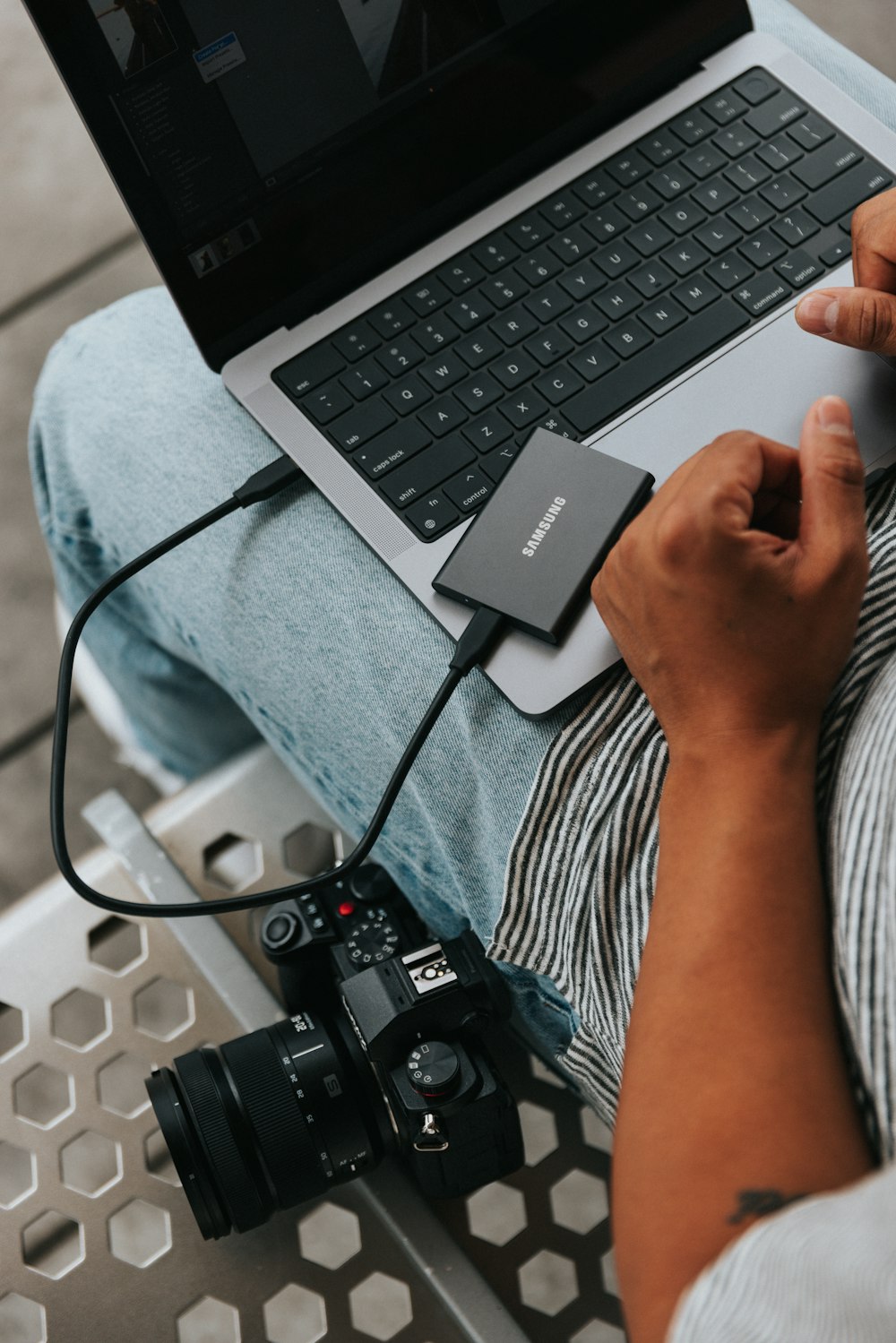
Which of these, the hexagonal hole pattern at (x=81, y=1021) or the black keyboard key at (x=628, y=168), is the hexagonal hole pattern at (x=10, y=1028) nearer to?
the hexagonal hole pattern at (x=81, y=1021)

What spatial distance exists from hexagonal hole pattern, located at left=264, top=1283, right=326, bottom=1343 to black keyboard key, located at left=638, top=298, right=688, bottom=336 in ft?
1.84

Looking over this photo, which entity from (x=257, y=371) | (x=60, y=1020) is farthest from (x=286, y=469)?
(x=60, y=1020)

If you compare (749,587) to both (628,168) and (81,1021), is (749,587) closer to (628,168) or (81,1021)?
(628,168)

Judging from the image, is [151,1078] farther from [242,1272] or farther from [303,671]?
[303,671]

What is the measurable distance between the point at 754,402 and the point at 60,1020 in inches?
22.0

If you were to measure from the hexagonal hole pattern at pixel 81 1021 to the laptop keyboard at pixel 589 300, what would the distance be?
0.36 m

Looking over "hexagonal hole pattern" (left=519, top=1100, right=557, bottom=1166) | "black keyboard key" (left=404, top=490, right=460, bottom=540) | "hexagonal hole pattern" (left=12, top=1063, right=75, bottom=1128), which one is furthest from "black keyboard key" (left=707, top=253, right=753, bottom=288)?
"hexagonal hole pattern" (left=12, top=1063, right=75, bottom=1128)

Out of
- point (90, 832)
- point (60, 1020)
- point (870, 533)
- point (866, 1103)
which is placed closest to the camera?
point (866, 1103)

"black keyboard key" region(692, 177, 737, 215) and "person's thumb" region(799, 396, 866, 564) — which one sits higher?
"black keyboard key" region(692, 177, 737, 215)

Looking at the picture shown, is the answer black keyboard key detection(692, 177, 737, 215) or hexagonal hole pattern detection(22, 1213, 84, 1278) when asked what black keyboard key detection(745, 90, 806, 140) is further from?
hexagonal hole pattern detection(22, 1213, 84, 1278)

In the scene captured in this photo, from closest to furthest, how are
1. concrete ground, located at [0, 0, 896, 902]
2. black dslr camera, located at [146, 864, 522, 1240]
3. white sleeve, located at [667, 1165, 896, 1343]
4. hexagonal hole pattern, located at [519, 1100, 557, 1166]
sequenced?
white sleeve, located at [667, 1165, 896, 1343] < black dslr camera, located at [146, 864, 522, 1240] < hexagonal hole pattern, located at [519, 1100, 557, 1166] < concrete ground, located at [0, 0, 896, 902]

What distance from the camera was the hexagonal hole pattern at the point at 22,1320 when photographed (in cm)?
57

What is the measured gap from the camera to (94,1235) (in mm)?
597

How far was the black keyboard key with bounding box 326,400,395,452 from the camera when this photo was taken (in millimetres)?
593
